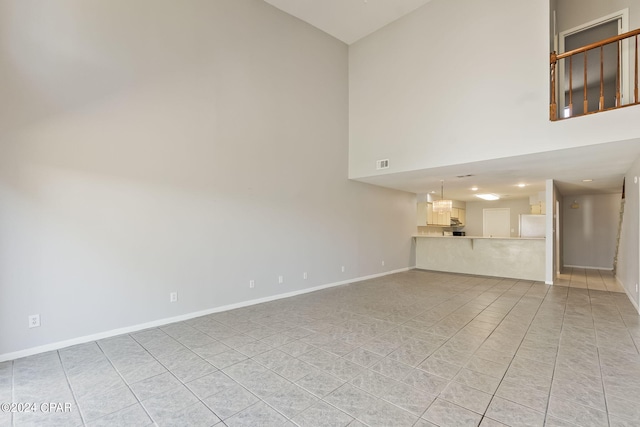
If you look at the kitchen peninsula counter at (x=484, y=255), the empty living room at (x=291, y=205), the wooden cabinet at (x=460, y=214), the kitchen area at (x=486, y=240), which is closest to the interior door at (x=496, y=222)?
the kitchen area at (x=486, y=240)

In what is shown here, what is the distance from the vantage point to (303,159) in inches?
218

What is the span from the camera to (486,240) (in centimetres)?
738

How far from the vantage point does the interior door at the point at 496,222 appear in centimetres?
1087

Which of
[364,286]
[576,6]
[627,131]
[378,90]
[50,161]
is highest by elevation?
[576,6]

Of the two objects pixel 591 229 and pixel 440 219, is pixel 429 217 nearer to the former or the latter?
pixel 440 219

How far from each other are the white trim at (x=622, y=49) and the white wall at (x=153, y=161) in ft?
13.3

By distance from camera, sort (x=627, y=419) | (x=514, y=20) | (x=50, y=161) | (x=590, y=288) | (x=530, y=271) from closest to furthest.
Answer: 1. (x=627, y=419)
2. (x=50, y=161)
3. (x=514, y=20)
4. (x=590, y=288)
5. (x=530, y=271)

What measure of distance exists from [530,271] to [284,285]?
557 cm

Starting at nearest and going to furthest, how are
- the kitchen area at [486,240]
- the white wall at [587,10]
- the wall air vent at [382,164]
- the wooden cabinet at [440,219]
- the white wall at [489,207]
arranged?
the white wall at [587,10] → the wall air vent at [382,164] → the kitchen area at [486,240] → the wooden cabinet at [440,219] → the white wall at [489,207]

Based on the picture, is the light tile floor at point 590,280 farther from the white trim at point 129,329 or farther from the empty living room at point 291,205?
the white trim at point 129,329

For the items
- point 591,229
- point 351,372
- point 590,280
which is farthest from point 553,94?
point 591,229

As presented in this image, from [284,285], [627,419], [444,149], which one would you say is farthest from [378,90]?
[627,419]

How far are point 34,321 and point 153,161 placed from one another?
2057 mm

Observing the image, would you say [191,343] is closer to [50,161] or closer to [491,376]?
[50,161]
